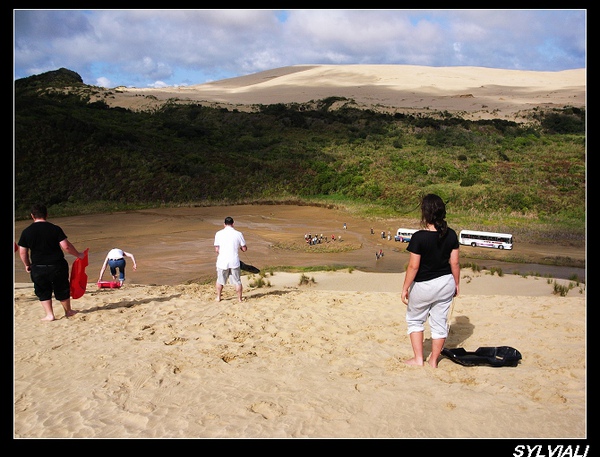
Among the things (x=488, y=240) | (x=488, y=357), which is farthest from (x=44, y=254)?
(x=488, y=240)

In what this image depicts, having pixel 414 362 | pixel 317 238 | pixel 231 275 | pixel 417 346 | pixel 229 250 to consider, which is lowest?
pixel 414 362

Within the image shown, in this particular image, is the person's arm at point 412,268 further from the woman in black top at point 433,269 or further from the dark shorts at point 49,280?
the dark shorts at point 49,280

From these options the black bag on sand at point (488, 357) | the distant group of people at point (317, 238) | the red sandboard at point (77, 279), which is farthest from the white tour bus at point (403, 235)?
the black bag on sand at point (488, 357)

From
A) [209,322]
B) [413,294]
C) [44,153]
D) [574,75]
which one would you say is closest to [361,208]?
[44,153]

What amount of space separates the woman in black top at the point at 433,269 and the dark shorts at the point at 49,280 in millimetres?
4631

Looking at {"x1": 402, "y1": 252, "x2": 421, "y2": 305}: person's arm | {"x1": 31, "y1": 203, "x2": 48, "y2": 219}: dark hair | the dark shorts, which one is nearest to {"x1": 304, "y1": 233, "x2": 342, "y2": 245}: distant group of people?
the dark shorts

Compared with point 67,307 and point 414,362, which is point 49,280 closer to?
point 67,307

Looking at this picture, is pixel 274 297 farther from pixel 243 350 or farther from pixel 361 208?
pixel 361 208

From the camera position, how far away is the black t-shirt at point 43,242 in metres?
6.88

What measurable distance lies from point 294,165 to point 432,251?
32861mm

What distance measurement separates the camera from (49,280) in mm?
7141

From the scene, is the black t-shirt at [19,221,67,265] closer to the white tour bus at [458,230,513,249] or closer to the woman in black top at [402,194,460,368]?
the woman in black top at [402,194,460,368]

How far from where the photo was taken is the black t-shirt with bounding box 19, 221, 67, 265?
6.88m

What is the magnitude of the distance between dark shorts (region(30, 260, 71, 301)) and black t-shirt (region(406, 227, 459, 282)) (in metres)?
4.70
